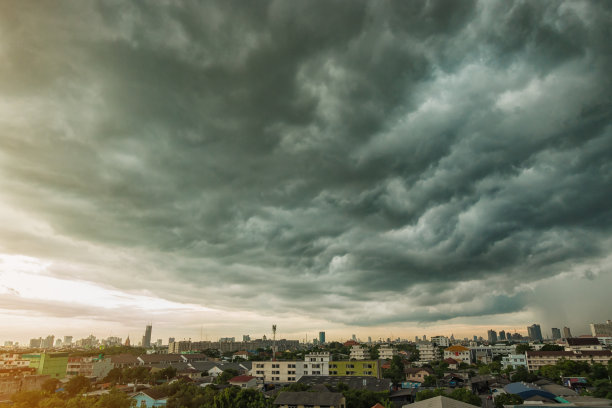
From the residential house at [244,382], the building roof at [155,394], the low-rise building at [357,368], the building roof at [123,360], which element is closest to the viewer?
the building roof at [155,394]

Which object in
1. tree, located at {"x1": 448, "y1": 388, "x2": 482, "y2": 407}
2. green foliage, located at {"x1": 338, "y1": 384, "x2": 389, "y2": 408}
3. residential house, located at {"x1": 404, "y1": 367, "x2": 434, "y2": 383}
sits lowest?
residential house, located at {"x1": 404, "y1": 367, "x2": 434, "y2": 383}

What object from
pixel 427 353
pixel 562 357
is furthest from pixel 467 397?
pixel 427 353

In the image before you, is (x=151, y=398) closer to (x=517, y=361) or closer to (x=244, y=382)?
(x=244, y=382)

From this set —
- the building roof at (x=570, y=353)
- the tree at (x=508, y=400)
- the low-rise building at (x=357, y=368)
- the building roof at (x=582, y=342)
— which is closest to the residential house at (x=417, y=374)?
the low-rise building at (x=357, y=368)

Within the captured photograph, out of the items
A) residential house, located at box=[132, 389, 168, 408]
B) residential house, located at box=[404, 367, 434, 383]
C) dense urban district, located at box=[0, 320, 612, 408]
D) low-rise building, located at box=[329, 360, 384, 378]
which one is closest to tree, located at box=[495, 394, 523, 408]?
dense urban district, located at box=[0, 320, 612, 408]

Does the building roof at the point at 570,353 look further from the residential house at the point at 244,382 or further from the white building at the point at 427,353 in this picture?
the residential house at the point at 244,382

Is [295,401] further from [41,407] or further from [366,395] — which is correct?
[41,407]

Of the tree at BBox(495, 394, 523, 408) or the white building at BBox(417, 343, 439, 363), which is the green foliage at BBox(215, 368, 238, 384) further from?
the white building at BBox(417, 343, 439, 363)
